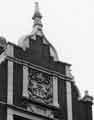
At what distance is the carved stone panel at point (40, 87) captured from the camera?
1056 inches

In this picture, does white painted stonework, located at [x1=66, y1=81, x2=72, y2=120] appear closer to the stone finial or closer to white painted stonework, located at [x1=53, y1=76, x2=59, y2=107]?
white painted stonework, located at [x1=53, y1=76, x2=59, y2=107]

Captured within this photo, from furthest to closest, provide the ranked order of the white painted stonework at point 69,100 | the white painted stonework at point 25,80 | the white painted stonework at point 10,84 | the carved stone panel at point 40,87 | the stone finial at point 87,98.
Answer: the stone finial at point 87,98 → the white painted stonework at point 69,100 → the carved stone panel at point 40,87 → the white painted stonework at point 25,80 → the white painted stonework at point 10,84

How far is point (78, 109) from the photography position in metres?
28.2

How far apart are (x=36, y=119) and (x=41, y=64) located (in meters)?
3.05

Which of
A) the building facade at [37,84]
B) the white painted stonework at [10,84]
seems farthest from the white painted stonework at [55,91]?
the white painted stonework at [10,84]

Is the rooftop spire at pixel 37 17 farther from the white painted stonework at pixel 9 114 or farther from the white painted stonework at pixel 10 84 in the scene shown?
the white painted stonework at pixel 9 114

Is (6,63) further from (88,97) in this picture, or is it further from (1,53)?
(88,97)

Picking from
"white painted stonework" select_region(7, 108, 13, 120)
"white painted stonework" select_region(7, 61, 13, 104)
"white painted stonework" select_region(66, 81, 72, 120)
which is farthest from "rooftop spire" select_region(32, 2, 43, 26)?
"white painted stonework" select_region(7, 108, 13, 120)

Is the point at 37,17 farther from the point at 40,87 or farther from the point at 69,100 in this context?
the point at 69,100

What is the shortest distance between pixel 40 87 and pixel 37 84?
0.67 ft

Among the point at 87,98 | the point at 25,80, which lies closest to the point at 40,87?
the point at 25,80

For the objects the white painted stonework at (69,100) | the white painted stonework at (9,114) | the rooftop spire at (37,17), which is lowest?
the white painted stonework at (9,114)

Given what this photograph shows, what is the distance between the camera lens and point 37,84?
1071 inches

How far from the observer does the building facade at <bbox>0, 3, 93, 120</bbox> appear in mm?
25986
